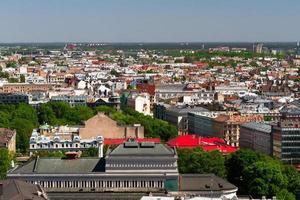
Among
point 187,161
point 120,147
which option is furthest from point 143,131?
point 120,147

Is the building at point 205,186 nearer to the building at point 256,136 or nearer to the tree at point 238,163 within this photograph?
the tree at point 238,163

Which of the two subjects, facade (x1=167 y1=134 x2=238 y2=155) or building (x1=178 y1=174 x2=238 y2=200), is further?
facade (x1=167 y1=134 x2=238 y2=155)

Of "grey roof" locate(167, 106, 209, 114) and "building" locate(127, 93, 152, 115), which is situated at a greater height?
"grey roof" locate(167, 106, 209, 114)

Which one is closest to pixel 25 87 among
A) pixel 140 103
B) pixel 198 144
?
pixel 140 103

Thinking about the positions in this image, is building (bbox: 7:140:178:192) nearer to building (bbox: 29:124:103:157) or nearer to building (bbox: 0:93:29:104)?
building (bbox: 29:124:103:157)

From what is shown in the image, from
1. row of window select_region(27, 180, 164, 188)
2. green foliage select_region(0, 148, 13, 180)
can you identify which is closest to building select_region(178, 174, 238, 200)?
row of window select_region(27, 180, 164, 188)
